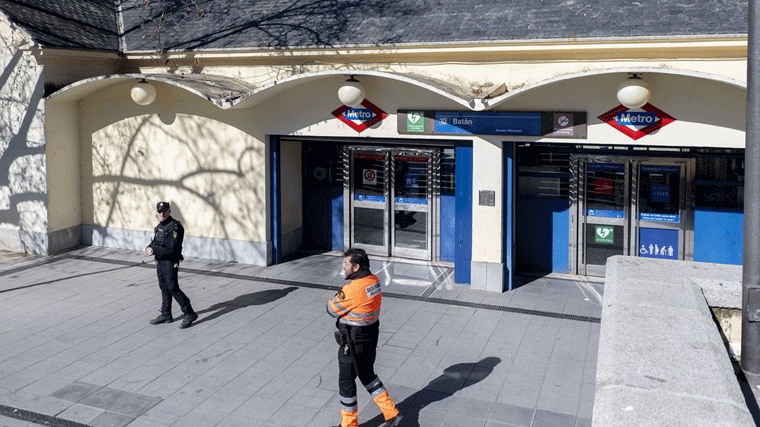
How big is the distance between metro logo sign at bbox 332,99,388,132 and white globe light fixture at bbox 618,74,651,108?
12.3 feet

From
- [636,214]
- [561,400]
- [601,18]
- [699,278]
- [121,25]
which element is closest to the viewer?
[699,278]

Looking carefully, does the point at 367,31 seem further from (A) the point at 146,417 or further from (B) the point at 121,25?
(A) the point at 146,417

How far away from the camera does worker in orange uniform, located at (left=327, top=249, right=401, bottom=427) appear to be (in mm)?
7039

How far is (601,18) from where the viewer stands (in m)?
11.8

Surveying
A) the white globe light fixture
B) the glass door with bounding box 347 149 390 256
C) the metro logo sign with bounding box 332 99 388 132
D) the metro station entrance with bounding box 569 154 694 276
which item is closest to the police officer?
the metro logo sign with bounding box 332 99 388 132

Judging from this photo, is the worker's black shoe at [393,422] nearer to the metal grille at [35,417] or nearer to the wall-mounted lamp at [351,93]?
the metal grille at [35,417]

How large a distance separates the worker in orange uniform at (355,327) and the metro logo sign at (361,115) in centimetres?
601

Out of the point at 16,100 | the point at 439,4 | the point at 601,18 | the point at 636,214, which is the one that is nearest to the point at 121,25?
the point at 16,100

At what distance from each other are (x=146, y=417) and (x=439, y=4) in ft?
27.8

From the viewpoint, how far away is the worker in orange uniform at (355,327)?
23.1ft

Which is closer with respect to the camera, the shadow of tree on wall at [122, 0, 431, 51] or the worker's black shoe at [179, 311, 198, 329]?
the worker's black shoe at [179, 311, 198, 329]

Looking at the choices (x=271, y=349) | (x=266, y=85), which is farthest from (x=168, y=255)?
(x=266, y=85)

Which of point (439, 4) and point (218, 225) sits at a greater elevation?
point (439, 4)

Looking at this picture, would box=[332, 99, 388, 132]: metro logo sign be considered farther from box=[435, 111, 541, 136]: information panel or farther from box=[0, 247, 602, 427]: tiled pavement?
box=[0, 247, 602, 427]: tiled pavement
